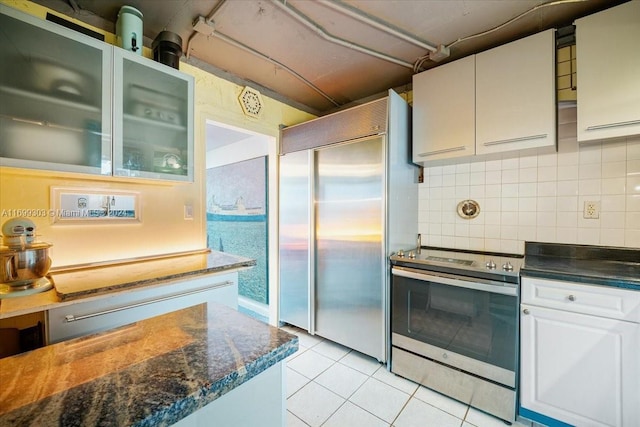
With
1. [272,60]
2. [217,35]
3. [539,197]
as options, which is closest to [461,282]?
[539,197]

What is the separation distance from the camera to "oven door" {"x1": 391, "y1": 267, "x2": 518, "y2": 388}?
5.07 feet

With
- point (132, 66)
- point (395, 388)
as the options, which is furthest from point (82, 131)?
point (395, 388)

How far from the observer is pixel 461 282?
1670 mm

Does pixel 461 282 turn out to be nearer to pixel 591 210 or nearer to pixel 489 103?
pixel 591 210

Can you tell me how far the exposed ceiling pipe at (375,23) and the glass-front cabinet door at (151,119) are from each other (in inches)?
40.5

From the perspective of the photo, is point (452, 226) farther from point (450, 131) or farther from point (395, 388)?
point (395, 388)

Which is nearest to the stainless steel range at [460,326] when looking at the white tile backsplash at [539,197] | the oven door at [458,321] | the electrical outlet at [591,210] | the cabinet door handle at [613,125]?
the oven door at [458,321]

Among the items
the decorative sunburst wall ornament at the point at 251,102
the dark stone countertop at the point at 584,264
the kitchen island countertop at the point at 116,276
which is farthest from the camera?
the decorative sunburst wall ornament at the point at 251,102

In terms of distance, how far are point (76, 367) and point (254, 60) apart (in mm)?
2201

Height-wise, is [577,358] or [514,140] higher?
[514,140]

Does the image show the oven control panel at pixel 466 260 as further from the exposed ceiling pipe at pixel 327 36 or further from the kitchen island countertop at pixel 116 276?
the exposed ceiling pipe at pixel 327 36

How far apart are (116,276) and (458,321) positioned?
6.55 ft

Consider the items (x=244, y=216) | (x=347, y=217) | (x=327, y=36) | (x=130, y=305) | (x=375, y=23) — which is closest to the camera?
(x=130, y=305)

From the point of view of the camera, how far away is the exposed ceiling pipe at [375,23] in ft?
5.09
